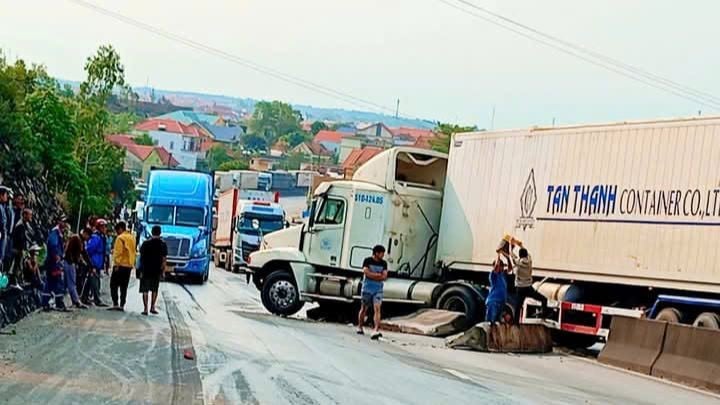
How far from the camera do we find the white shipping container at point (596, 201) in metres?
18.1

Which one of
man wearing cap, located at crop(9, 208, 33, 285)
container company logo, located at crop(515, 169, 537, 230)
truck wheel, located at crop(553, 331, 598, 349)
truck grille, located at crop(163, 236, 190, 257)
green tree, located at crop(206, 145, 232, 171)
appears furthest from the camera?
green tree, located at crop(206, 145, 232, 171)

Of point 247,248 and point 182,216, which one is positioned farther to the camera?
point 247,248

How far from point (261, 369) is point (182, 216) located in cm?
2432

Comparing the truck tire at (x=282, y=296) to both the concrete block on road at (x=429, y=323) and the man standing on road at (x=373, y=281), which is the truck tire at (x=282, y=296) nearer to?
the concrete block on road at (x=429, y=323)

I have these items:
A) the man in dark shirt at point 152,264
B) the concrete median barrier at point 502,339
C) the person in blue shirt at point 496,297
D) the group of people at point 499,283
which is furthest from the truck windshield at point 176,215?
the concrete median barrier at point 502,339

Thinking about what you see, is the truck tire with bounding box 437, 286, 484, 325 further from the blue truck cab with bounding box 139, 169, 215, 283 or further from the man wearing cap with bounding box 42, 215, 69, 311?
the blue truck cab with bounding box 139, 169, 215, 283

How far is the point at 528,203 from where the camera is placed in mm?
21828

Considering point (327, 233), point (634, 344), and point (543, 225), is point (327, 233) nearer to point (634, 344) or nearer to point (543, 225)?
point (543, 225)

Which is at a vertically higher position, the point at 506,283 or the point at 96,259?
the point at 506,283

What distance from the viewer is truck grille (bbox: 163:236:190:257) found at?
36.2 m

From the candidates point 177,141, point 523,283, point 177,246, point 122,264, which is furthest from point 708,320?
point 177,141

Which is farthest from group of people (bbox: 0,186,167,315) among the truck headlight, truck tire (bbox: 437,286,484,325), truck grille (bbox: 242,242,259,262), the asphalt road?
truck grille (bbox: 242,242,259,262)

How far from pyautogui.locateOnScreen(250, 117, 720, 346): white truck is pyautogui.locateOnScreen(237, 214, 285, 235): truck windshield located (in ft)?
78.0

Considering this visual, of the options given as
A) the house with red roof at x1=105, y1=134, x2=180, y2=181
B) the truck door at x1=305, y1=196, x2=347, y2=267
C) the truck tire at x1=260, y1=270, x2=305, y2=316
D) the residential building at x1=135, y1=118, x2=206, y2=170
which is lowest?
the truck tire at x1=260, y1=270, x2=305, y2=316
